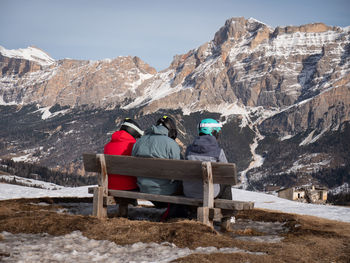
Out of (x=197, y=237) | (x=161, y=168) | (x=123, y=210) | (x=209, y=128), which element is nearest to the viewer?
(x=197, y=237)

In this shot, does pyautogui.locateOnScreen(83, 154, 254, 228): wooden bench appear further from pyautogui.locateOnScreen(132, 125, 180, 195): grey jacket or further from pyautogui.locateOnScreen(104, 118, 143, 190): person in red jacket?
pyautogui.locateOnScreen(104, 118, 143, 190): person in red jacket

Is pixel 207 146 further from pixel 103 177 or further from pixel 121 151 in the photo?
pixel 103 177

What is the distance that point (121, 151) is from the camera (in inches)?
515

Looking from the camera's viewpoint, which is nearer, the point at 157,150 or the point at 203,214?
the point at 203,214

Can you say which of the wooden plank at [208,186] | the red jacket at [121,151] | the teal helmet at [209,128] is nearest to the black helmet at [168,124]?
the teal helmet at [209,128]

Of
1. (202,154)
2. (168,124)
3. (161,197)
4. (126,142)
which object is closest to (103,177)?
(126,142)

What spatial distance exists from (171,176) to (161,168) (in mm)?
365

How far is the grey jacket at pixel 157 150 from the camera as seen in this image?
11773mm

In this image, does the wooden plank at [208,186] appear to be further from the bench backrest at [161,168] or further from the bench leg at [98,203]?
the bench leg at [98,203]

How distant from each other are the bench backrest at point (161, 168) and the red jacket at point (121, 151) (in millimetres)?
444

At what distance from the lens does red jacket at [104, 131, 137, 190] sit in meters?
12.7

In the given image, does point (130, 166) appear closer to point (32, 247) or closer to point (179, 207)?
point (179, 207)

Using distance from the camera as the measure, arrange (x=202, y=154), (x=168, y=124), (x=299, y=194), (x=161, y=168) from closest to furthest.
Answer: (x=161, y=168) → (x=202, y=154) → (x=168, y=124) → (x=299, y=194)

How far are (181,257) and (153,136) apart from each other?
502 cm
